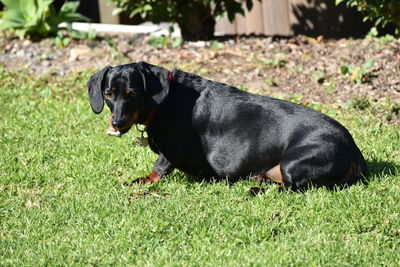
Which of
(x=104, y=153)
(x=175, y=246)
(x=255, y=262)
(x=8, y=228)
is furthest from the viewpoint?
(x=104, y=153)

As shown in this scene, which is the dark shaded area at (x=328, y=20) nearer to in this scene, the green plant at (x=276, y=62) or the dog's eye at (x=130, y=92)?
the green plant at (x=276, y=62)

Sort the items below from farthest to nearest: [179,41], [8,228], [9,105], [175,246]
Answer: [179,41] → [9,105] → [8,228] → [175,246]

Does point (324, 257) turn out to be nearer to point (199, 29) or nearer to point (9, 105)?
point (9, 105)

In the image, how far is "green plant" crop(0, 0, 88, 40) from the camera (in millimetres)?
9594

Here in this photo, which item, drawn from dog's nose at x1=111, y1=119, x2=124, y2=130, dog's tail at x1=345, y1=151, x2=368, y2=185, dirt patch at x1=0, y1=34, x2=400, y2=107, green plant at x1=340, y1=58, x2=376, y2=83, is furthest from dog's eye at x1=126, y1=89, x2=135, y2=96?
green plant at x1=340, y1=58, x2=376, y2=83

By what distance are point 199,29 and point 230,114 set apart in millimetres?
4712

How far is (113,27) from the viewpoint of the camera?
424 inches

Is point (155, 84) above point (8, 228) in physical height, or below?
above

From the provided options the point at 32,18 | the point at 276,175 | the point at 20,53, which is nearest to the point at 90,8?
the point at 32,18

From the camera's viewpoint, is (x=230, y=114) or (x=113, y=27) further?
(x=113, y=27)

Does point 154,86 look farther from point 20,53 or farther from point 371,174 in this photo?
point 20,53

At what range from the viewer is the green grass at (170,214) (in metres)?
3.99

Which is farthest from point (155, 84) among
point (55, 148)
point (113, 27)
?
point (113, 27)

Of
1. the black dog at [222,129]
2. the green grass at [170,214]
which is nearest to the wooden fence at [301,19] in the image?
the green grass at [170,214]
